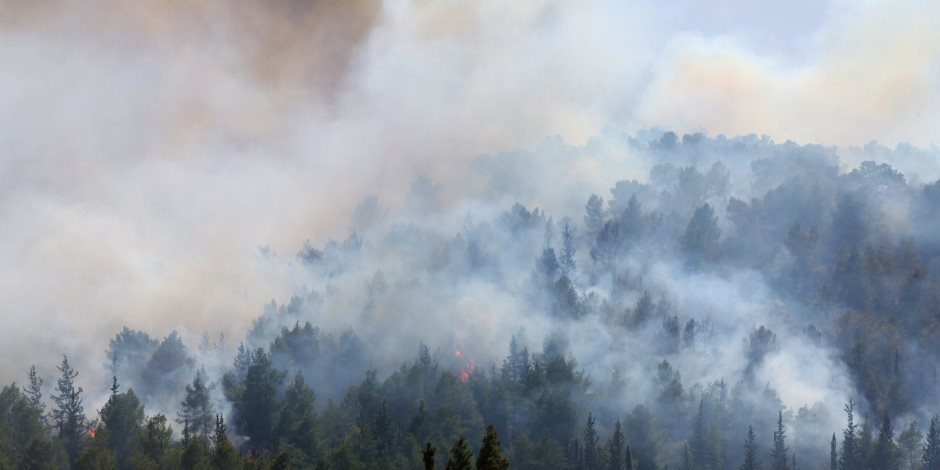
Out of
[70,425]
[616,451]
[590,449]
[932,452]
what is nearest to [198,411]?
[70,425]

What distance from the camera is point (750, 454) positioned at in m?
156

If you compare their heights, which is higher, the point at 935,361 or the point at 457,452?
the point at 935,361

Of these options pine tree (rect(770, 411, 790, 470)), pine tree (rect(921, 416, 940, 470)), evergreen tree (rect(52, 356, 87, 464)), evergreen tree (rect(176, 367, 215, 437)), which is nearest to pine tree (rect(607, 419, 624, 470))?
pine tree (rect(770, 411, 790, 470))

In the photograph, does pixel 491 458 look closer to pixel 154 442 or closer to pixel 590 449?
pixel 154 442

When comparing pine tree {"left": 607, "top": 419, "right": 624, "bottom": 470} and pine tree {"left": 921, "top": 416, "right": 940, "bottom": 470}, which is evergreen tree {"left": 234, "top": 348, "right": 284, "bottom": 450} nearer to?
pine tree {"left": 607, "top": 419, "right": 624, "bottom": 470}

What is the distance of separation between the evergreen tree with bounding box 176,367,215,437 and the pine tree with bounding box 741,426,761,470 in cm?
7321

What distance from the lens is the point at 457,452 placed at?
79.7 metres

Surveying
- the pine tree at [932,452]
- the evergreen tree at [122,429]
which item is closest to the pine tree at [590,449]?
the pine tree at [932,452]

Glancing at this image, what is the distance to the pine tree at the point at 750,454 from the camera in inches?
6127

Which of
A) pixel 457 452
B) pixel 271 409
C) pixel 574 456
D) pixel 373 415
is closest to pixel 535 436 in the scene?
pixel 574 456

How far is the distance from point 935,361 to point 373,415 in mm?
89973

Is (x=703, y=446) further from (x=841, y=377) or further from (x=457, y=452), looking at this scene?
(x=457, y=452)

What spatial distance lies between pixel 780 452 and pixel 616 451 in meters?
23.2

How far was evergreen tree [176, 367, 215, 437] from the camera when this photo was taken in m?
178
